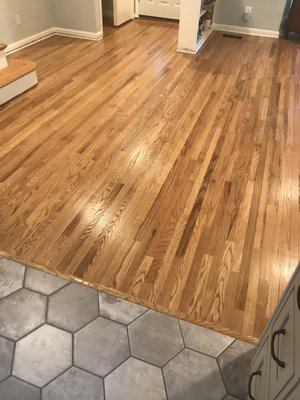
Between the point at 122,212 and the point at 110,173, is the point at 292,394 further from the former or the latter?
the point at 110,173

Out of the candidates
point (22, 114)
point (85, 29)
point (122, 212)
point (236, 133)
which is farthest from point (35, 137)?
point (85, 29)

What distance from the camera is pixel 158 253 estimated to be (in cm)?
161

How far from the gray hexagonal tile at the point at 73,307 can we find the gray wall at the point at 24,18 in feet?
11.8

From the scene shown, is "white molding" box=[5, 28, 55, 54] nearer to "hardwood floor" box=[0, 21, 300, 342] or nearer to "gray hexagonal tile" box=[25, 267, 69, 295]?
"hardwood floor" box=[0, 21, 300, 342]

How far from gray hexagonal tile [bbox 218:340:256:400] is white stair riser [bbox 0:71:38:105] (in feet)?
8.99

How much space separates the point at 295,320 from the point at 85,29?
4.85 meters

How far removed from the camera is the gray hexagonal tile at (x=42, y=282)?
1420 mm

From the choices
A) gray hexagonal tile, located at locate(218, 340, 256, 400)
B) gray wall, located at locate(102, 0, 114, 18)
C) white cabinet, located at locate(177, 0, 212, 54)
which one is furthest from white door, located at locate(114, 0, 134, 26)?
gray hexagonal tile, located at locate(218, 340, 256, 400)

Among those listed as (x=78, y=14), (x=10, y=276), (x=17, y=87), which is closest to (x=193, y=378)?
(x=10, y=276)

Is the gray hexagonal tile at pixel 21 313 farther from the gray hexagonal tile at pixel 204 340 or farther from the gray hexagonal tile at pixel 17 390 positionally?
the gray hexagonal tile at pixel 204 340

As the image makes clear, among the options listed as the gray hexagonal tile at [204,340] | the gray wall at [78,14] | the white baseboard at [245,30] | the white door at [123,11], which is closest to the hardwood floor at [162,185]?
the gray hexagonal tile at [204,340]

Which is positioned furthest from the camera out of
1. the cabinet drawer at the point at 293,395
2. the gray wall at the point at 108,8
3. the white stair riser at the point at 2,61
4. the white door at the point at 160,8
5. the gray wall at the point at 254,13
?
the white door at the point at 160,8

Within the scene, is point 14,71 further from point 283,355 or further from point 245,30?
point 245,30

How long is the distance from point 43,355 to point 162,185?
1195 mm
